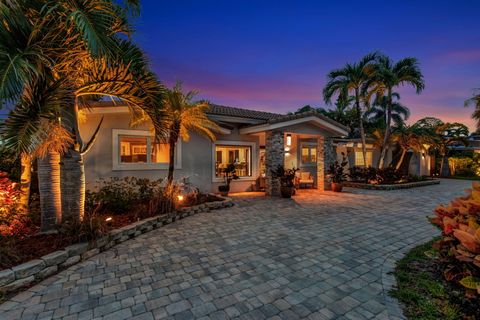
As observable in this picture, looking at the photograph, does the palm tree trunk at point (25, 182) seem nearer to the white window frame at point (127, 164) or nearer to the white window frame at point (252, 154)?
the white window frame at point (127, 164)

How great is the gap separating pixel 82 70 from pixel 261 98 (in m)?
18.1

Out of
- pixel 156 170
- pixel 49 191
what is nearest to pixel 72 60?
pixel 49 191

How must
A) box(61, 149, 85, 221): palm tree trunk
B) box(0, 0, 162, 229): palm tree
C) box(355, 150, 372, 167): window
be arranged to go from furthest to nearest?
box(355, 150, 372, 167): window, box(61, 149, 85, 221): palm tree trunk, box(0, 0, 162, 229): palm tree

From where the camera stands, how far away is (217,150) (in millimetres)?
12617

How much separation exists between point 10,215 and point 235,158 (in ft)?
31.7

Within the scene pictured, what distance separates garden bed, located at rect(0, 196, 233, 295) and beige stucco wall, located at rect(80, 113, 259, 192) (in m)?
3.33

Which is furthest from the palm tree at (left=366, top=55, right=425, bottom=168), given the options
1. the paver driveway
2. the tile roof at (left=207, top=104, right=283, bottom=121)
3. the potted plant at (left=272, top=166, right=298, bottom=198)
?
the paver driveway

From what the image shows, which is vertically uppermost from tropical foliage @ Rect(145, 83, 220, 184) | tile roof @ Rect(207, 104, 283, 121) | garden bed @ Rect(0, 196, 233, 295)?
tile roof @ Rect(207, 104, 283, 121)

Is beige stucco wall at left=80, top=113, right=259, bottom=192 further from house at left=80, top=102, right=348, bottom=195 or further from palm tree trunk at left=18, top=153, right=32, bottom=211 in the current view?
palm tree trunk at left=18, top=153, right=32, bottom=211

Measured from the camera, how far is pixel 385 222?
741cm

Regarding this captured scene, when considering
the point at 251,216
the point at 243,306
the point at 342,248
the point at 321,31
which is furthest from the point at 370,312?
the point at 321,31

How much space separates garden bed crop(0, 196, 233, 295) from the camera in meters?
3.55

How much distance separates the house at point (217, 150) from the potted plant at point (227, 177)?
13.4 inches

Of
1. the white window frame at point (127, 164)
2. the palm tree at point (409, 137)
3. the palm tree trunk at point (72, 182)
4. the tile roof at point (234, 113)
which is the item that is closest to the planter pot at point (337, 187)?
the tile roof at point (234, 113)
